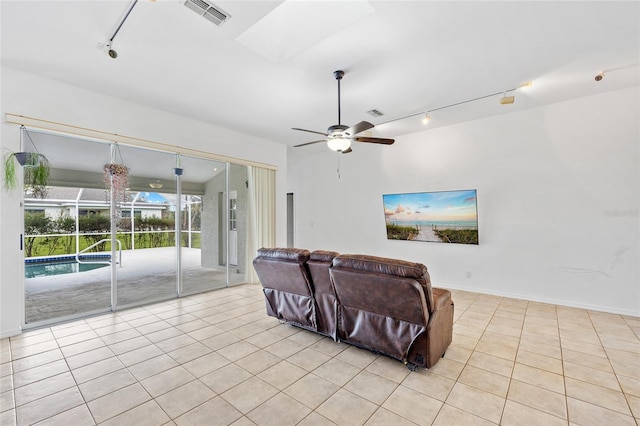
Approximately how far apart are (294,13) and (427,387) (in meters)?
3.52

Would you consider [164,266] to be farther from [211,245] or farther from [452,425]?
[452,425]

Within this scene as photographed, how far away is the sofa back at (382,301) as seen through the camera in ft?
7.78

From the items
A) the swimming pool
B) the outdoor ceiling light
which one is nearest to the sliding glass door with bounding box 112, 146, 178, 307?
the outdoor ceiling light

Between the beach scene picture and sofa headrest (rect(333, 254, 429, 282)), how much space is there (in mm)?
3142

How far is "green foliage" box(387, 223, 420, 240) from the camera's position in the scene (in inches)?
223

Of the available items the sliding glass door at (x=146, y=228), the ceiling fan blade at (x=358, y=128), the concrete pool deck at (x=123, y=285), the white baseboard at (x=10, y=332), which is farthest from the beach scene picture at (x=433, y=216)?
the white baseboard at (x=10, y=332)

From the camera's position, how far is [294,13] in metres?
2.63

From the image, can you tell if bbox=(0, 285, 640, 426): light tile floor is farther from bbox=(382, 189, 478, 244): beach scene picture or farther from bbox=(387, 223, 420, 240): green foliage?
bbox=(387, 223, 420, 240): green foliage

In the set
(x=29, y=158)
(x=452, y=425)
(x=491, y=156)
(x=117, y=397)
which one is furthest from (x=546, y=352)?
(x=29, y=158)

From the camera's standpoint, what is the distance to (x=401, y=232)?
19.2 feet

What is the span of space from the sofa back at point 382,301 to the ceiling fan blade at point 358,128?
4.74ft

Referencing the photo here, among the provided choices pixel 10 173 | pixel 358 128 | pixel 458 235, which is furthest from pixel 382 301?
pixel 10 173

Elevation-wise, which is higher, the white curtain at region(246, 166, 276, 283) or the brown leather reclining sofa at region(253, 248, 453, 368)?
the white curtain at region(246, 166, 276, 283)

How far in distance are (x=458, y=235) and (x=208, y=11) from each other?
4.93 m
